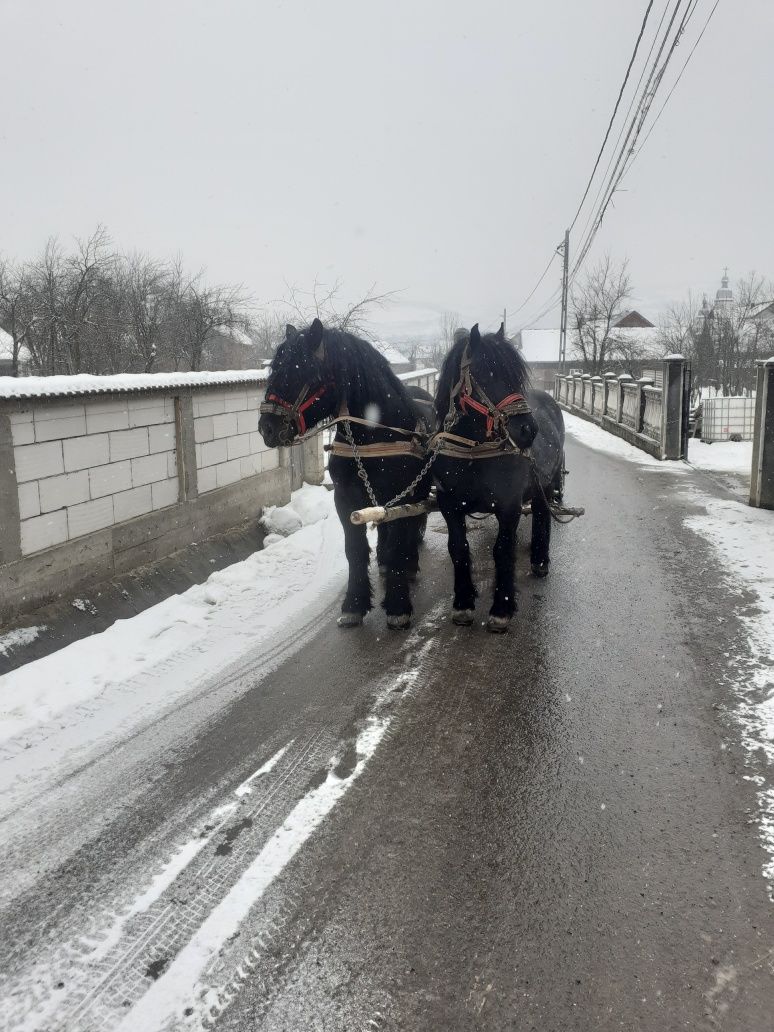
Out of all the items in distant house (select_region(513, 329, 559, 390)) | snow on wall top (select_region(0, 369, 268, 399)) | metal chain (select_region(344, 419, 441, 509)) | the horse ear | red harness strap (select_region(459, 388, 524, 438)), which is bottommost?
metal chain (select_region(344, 419, 441, 509))

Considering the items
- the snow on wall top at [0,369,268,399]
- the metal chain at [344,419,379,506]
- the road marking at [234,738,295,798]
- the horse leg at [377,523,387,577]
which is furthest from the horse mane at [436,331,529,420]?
the road marking at [234,738,295,798]

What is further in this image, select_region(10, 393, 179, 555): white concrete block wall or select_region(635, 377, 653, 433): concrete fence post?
select_region(635, 377, 653, 433): concrete fence post

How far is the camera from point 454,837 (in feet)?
8.42

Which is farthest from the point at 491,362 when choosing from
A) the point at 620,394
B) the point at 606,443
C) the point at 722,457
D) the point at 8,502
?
the point at 620,394

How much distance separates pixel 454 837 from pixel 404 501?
2.65 metres

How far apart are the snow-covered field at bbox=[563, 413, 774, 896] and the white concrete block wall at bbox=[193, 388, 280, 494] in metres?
4.17

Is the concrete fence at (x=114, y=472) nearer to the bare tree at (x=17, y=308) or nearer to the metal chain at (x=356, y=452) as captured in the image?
the metal chain at (x=356, y=452)

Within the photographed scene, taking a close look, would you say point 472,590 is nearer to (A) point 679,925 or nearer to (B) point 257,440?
(A) point 679,925

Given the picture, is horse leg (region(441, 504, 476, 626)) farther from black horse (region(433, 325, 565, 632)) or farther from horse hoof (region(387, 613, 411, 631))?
horse hoof (region(387, 613, 411, 631))

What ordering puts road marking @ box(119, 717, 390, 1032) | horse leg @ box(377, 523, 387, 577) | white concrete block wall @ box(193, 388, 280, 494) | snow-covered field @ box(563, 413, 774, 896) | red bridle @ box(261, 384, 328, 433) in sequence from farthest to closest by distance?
white concrete block wall @ box(193, 388, 280, 494) → horse leg @ box(377, 523, 387, 577) → red bridle @ box(261, 384, 328, 433) → snow-covered field @ box(563, 413, 774, 896) → road marking @ box(119, 717, 390, 1032)

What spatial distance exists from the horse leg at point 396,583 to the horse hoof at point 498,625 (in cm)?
55

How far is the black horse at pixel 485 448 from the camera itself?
4.38m

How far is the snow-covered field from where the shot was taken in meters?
3.21

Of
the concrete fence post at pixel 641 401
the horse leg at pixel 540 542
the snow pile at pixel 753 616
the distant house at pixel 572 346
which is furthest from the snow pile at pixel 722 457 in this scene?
the distant house at pixel 572 346
